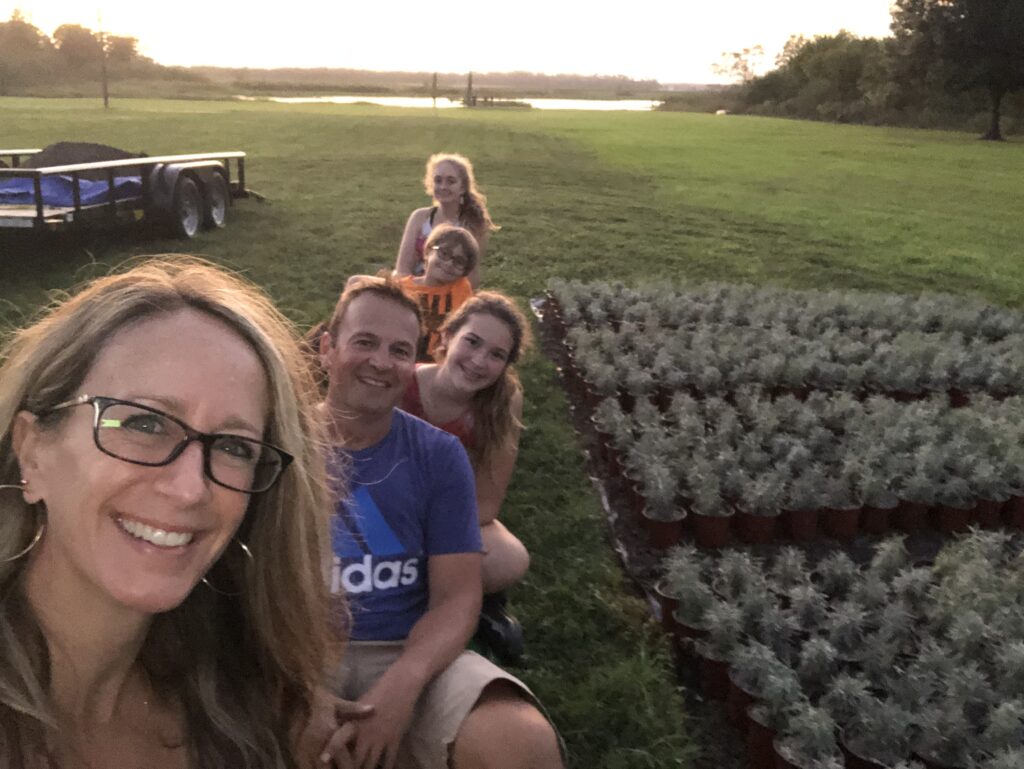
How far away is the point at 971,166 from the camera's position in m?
25.6

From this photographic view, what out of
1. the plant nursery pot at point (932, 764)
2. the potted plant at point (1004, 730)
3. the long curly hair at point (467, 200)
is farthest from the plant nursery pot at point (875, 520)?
the long curly hair at point (467, 200)

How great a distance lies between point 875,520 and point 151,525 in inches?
165

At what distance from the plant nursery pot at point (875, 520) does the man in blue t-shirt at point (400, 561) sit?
9.67ft

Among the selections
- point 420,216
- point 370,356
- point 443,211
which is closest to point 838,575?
point 370,356

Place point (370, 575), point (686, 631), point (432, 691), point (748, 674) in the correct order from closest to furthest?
point (432, 691)
point (370, 575)
point (748, 674)
point (686, 631)

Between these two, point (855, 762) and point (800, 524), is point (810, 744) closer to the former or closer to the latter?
point (855, 762)

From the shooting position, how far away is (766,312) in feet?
26.6

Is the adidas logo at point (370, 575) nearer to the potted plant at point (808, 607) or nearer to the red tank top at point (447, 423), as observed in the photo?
the red tank top at point (447, 423)

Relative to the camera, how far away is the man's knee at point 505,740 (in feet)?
6.75

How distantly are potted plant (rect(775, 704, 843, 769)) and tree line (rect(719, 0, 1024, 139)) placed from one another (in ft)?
132

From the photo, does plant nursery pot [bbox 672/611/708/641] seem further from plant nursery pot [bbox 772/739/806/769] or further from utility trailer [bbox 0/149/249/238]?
utility trailer [bbox 0/149/249/238]

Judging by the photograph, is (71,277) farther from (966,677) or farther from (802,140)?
(802,140)

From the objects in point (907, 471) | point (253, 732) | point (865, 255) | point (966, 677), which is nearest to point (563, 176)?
point (865, 255)

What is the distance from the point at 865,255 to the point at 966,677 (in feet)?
36.1
